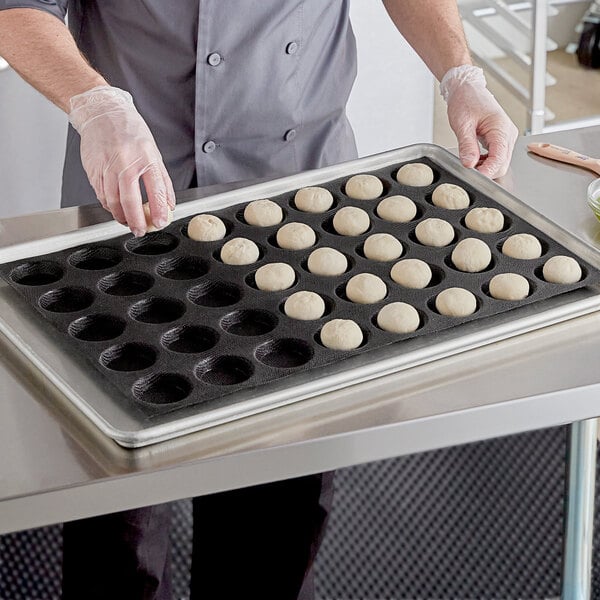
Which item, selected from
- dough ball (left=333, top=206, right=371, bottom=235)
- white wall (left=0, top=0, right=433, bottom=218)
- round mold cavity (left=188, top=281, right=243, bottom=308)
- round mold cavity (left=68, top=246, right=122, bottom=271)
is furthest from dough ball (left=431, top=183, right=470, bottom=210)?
white wall (left=0, top=0, right=433, bottom=218)

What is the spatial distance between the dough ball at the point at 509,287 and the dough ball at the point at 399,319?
0.12 metres

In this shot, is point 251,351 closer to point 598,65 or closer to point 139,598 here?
point 139,598

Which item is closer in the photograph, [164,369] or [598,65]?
[164,369]

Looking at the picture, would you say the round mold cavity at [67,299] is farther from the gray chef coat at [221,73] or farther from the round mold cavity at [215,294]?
the gray chef coat at [221,73]

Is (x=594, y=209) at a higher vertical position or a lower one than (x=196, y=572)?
higher

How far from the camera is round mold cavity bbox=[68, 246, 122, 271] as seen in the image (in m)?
1.44

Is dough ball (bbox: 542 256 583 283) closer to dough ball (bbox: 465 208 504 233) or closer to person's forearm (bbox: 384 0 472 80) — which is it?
dough ball (bbox: 465 208 504 233)

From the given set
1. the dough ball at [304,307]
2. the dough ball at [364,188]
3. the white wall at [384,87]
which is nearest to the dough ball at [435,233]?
the dough ball at [364,188]

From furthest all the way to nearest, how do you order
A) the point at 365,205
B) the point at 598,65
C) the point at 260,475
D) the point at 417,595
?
the point at 598,65 → the point at 417,595 → the point at 365,205 → the point at 260,475

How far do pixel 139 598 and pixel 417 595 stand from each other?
2.70ft

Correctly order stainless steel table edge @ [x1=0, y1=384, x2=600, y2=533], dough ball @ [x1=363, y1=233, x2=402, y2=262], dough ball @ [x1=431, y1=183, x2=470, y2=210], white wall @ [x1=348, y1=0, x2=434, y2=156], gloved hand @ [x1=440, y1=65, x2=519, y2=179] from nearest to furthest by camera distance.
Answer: stainless steel table edge @ [x1=0, y1=384, x2=600, y2=533]
dough ball @ [x1=363, y1=233, x2=402, y2=262]
dough ball @ [x1=431, y1=183, x2=470, y2=210]
gloved hand @ [x1=440, y1=65, x2=519, y2=179]
white wall @ [x1=348, y1=0, x2=434, y2=156]

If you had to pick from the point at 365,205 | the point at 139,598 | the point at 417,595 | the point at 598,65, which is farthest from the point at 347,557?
the point at 598,65

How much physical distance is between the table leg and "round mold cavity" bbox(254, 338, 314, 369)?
75cm

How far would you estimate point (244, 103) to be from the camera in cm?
177
